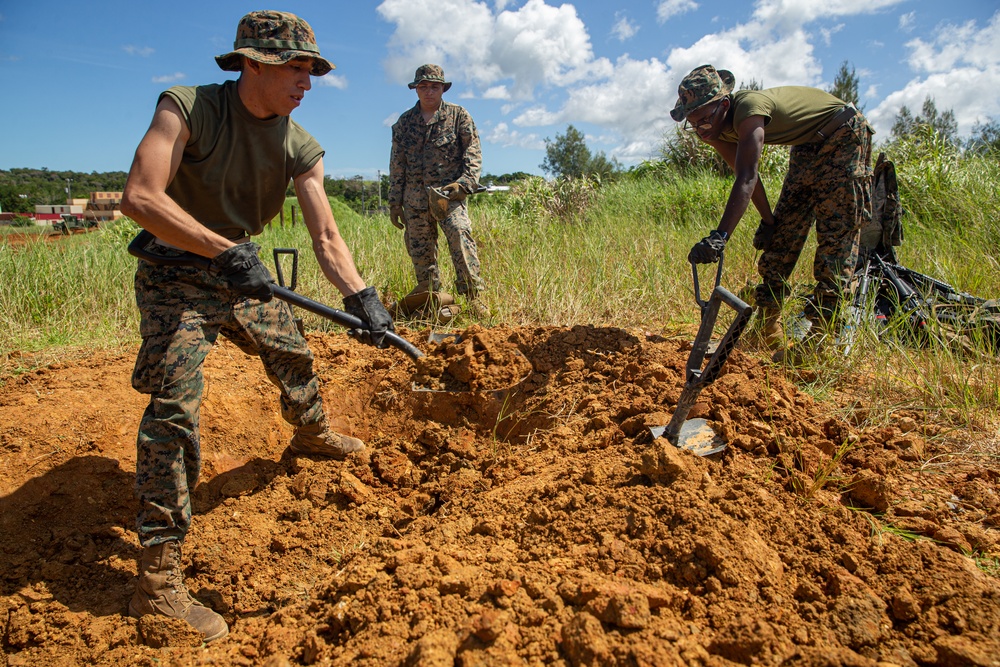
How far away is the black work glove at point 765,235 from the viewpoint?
3721mm

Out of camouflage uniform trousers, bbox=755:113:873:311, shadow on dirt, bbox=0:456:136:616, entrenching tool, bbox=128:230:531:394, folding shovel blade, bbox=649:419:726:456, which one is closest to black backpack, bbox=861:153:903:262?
camouflage uniform trousers, bbox=755:113:873:311

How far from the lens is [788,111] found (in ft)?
10.6

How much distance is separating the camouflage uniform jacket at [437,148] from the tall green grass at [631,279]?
0.86 meters

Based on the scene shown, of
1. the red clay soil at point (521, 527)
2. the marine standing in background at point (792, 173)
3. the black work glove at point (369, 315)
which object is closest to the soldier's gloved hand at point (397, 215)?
the red clay soil at point (521, 527)

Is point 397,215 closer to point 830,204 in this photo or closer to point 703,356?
point 830,204

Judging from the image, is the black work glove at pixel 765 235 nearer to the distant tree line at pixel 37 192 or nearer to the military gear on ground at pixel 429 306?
the military gear on ground at pixel 429 306

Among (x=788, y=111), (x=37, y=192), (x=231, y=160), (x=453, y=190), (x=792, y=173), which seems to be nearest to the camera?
(x=231, y=160)

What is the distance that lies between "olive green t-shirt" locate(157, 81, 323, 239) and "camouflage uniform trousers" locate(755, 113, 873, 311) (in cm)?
278

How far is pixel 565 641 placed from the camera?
143 centimetres

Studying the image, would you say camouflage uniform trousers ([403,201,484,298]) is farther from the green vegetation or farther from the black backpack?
the black backpack

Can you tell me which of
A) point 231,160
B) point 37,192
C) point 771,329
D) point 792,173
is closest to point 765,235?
point 792,173

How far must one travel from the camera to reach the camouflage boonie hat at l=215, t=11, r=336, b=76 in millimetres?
2062

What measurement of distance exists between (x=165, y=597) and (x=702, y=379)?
1894 mm

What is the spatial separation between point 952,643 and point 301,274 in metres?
5.67
